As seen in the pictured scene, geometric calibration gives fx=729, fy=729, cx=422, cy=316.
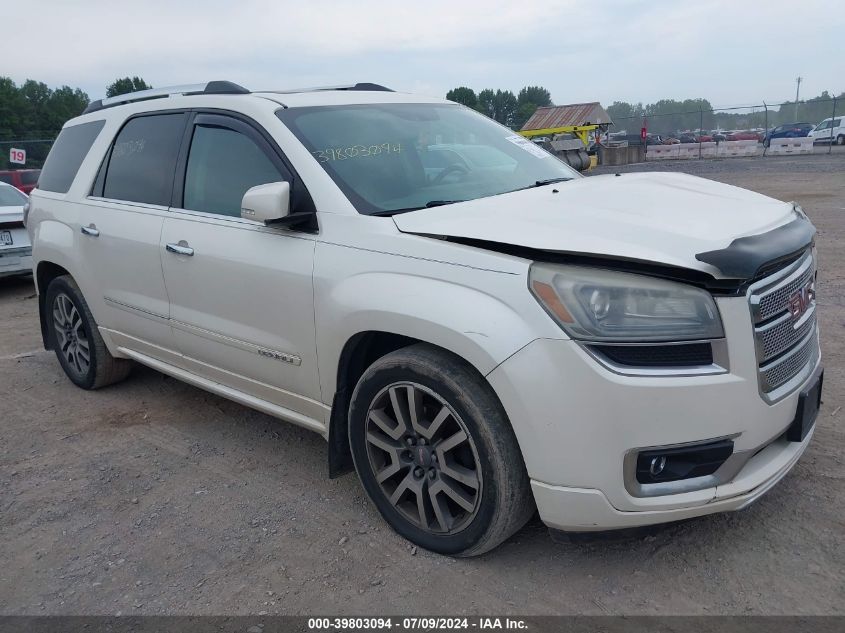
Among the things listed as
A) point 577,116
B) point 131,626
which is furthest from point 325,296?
point 577,116

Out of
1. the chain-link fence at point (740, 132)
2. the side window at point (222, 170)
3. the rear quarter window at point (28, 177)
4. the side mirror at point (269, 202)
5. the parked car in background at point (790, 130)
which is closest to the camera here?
the side mirror at point (269, 202)

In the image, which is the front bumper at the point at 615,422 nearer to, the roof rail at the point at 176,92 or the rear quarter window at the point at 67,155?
the roof rail at the point at 176,92

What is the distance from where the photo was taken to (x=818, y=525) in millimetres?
2887

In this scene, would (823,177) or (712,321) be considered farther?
(823,177)

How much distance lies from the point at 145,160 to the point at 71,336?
1.65 m

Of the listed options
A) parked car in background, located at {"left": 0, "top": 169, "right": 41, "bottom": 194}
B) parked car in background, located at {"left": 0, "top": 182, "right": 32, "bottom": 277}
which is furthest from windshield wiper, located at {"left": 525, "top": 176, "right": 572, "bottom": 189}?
parked car in background, located at {"left": 0, "top": 169, "right": 41, "bottom": 194}

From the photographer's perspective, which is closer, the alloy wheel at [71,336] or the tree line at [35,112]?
the alloy wheel at [71,336]

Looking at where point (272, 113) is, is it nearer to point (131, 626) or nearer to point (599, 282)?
point (599, 282)

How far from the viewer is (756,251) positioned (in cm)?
245

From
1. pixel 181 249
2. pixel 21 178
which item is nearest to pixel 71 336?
pixel 181 249

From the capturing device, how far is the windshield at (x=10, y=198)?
9227mm

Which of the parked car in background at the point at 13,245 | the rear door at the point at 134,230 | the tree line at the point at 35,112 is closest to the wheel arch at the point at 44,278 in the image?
the rear door at the point at 134,230

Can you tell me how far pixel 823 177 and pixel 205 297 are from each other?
61.6 ft

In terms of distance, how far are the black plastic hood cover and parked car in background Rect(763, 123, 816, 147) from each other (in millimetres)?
44190
